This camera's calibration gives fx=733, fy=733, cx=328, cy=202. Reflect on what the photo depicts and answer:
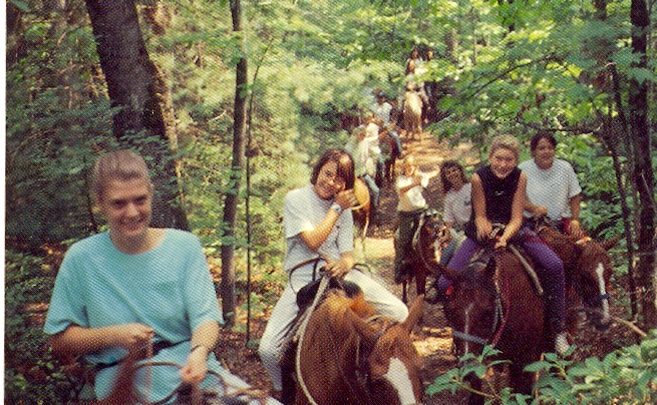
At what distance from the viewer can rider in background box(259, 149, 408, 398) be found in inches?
125

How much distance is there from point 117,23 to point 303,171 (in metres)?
2.01

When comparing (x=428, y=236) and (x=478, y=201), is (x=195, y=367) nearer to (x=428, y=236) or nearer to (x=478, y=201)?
(x=478, y=201)

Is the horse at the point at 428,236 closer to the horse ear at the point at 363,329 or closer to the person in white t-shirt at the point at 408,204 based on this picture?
the person in white t-shirt at the point at 408,204

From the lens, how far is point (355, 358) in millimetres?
2477

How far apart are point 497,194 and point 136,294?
8.37 feet

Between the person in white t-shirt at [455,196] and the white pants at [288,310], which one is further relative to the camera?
the person in white t-shirt at [455,196]

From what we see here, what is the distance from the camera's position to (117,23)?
4180 mm

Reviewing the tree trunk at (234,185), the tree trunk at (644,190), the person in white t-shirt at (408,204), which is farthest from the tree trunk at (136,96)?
the tree trunk at (644,190)

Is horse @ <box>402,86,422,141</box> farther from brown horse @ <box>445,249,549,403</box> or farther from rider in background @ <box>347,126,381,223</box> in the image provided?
brown horse @ <box>445,249,549,403</box>

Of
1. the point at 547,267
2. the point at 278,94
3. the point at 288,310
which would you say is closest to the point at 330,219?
the point at 288,310

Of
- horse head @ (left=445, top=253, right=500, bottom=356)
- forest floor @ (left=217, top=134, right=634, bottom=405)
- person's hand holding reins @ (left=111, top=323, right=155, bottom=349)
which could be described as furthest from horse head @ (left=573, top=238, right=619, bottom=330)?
person's hand holding reins @ (left=111, top=323, right=155, bottom=349)

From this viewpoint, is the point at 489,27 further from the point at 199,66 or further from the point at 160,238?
the point at 160,238

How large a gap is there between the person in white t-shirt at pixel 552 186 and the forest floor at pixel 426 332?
510 millimetres

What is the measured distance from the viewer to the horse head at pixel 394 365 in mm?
2293
